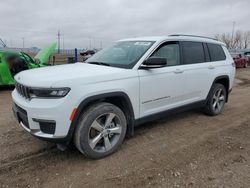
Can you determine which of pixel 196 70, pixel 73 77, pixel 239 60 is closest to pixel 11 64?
pixel 73 77

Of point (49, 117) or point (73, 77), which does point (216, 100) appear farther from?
point (49, 117)

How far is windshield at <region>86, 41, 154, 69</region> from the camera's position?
11.9 ft

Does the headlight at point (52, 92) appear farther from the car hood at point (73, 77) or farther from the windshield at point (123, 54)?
the windshield at point (123, 54)

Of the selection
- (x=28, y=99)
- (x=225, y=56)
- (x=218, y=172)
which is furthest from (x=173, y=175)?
(x=225, y=56)

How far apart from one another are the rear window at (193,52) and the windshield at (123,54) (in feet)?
2.92

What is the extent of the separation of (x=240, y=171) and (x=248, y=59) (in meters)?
23.5

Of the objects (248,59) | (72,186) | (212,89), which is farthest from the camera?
(248,59)

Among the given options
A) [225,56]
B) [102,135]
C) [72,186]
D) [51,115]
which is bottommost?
[72,186]

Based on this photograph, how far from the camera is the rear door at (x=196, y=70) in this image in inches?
172

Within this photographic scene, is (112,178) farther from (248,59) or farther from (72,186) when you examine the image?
(248,59)

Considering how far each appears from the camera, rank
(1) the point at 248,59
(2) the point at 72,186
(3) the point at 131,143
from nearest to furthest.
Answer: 1. (2) the point at 72,186
2. (3) the point at 131,143
3. (1) the point at 248,59

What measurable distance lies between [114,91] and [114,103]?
359mm

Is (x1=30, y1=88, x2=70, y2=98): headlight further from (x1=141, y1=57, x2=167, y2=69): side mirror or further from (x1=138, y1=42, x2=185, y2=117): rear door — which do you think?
(x1=141, y1=57, x2=167, y2=69): side mirror

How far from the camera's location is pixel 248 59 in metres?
23.0
